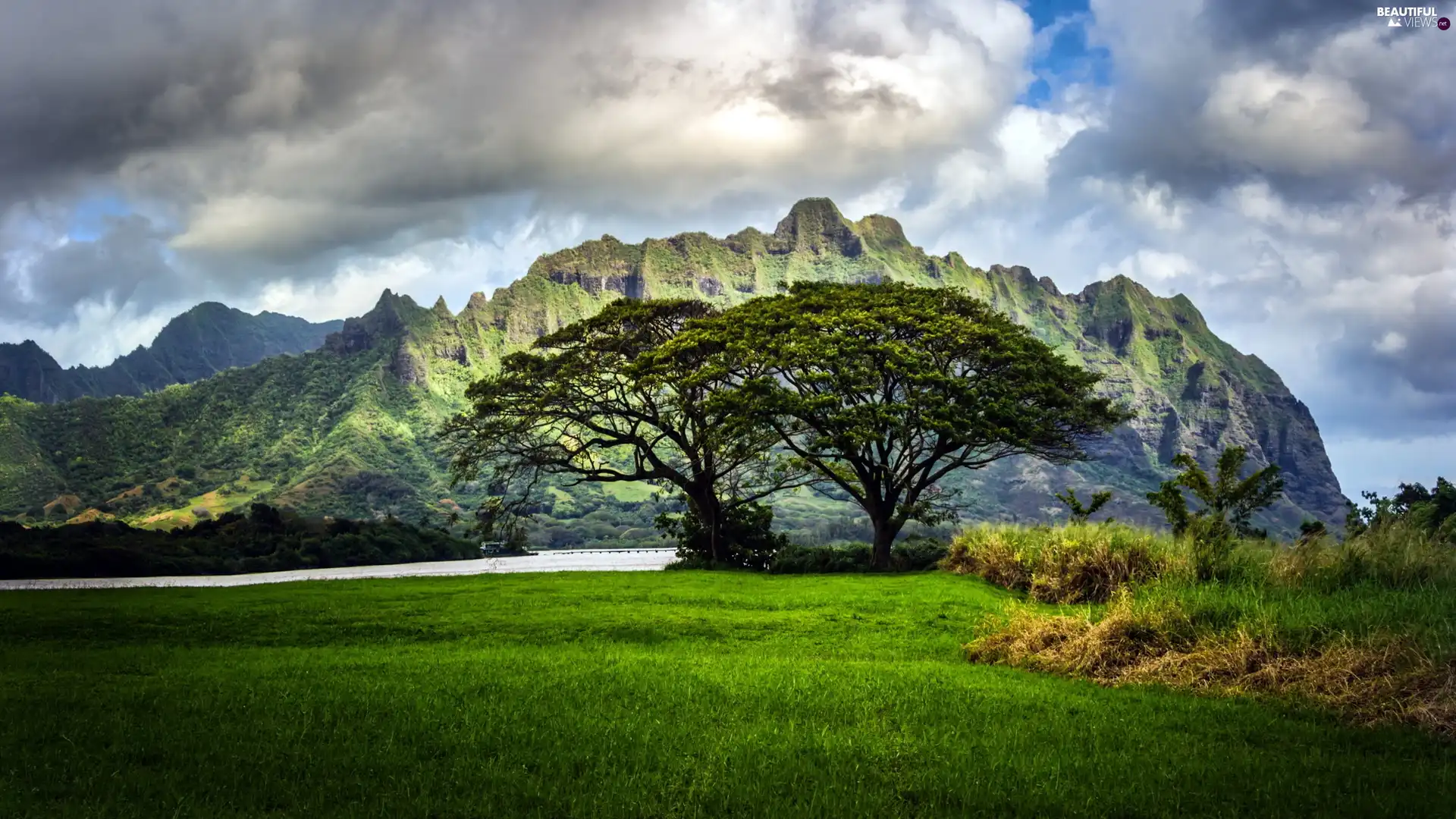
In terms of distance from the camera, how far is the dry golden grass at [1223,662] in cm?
884

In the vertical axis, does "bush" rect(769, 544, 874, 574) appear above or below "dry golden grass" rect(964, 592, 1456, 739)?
below

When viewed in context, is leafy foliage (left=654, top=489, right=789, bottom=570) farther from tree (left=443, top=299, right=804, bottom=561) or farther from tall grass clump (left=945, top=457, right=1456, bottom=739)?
tall grass clump (left=945, top=457, right=1456, bottom=739)

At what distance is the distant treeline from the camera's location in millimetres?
48406

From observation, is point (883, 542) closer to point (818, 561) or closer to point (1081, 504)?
point (818, 561)

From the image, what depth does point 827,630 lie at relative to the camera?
16766 millimetres

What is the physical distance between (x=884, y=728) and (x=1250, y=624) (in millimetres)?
6162

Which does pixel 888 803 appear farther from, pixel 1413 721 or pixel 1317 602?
pixel 1317 602

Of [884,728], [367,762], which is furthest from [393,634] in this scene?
[884,728]

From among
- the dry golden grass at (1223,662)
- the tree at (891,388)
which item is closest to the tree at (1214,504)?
the tree at (891,388)

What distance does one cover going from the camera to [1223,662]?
10719 mm

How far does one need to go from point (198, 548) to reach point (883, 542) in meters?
44.0

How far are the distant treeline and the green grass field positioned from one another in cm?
4188

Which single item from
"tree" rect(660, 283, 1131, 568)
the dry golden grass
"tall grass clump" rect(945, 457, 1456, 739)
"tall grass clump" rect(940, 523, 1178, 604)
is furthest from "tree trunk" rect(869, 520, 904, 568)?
the dry golden grass

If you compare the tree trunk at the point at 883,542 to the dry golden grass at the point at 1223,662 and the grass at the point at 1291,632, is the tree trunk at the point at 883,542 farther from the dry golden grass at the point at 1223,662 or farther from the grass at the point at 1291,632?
the dry golden grass at the point at 1223,662
